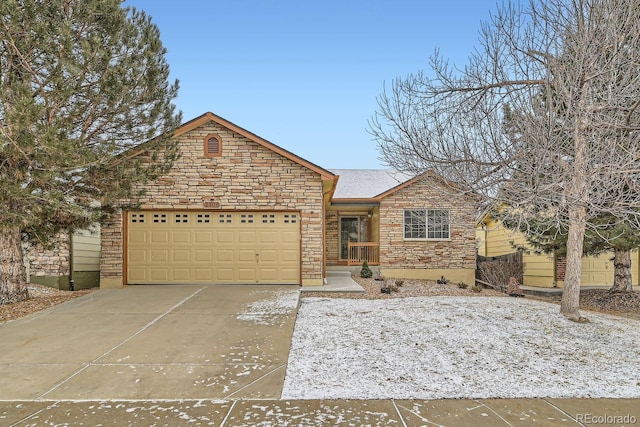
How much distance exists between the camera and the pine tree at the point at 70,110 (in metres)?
7.30

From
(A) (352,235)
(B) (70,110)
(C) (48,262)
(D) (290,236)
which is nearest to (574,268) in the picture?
(D) (290,236)

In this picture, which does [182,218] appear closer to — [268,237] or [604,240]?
[268,237]

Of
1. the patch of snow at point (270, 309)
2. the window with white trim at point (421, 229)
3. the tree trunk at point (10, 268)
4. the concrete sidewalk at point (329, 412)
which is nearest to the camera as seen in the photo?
the concrete sidewalk at point (329, 412)

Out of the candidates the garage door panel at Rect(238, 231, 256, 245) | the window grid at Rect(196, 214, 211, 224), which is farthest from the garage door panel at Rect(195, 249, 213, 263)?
the garage door panel at Rect(238, 231, 256, 245)

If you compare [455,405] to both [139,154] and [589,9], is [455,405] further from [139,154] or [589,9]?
[139,154]

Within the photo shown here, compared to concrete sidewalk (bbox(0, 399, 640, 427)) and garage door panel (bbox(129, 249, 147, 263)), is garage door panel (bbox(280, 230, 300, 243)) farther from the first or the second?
concrete sidewalk (bbox(0, 399, 640, 427))

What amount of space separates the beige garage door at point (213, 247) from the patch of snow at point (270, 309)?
173 centimetres

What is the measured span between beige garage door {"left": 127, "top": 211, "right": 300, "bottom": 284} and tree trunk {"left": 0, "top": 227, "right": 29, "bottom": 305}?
8.81 feet

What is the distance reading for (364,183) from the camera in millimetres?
19266

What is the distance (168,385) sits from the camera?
4887 mm

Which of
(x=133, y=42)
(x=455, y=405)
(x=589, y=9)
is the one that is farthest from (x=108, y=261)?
(x=589, y=9)

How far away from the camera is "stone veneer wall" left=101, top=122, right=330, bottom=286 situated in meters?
11.8

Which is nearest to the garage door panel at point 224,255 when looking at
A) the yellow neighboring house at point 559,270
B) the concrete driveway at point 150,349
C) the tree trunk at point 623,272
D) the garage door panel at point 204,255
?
the garage door panel at point 204,255

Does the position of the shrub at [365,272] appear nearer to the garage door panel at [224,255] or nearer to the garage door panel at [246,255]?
the garage door panel at [246,255]
